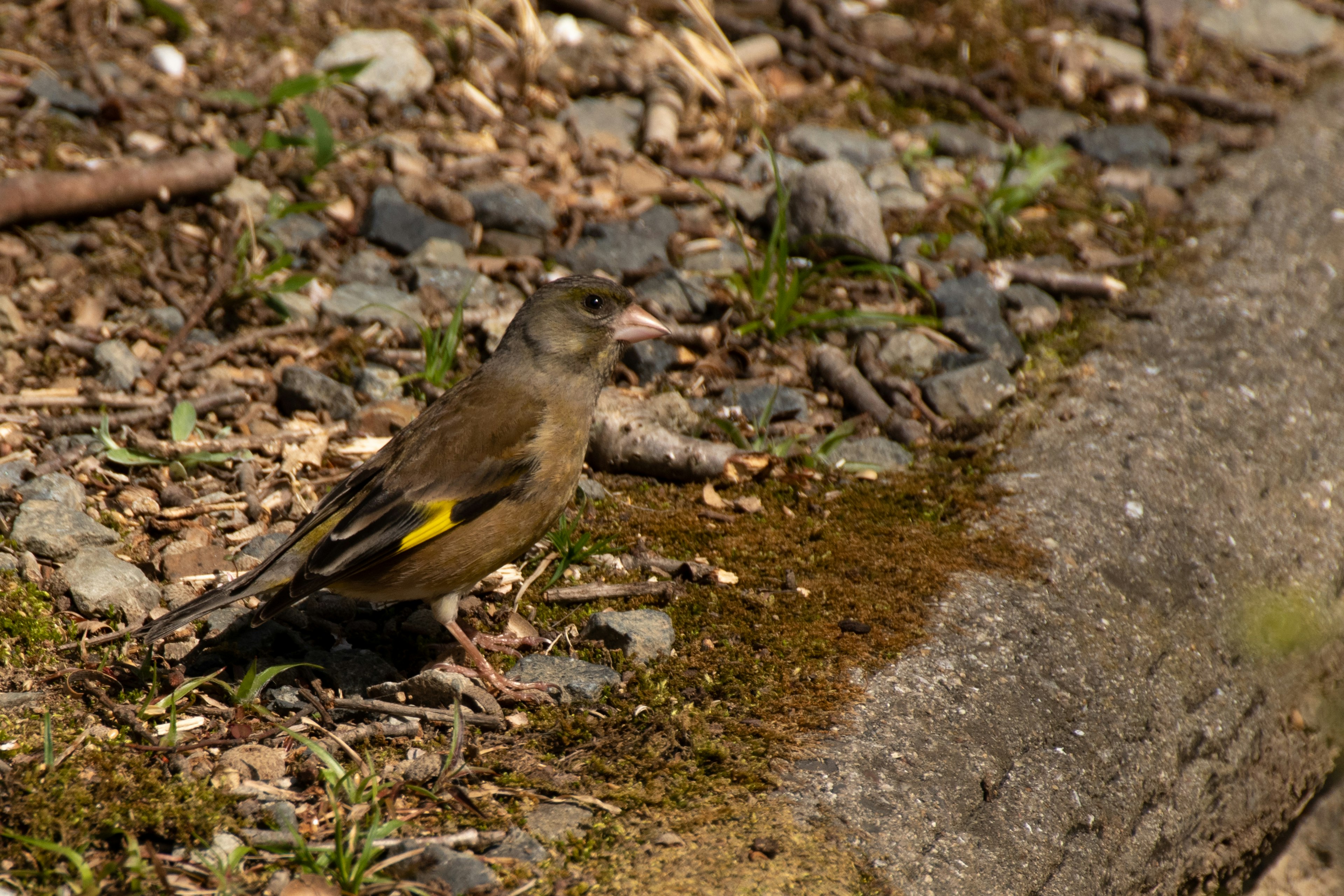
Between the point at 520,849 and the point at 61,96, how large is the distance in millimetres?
5115

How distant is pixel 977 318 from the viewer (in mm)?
5992

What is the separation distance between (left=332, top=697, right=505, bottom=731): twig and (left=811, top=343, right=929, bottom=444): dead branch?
241 centimetres

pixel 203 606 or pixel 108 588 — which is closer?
pixel 203 606

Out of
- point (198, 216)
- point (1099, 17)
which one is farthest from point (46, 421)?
point (1099, 17)

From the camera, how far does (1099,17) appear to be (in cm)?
868

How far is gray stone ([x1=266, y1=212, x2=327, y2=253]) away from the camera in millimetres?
6094

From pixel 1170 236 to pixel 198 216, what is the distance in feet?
16.8

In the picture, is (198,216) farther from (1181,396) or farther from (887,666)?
(1181,396)

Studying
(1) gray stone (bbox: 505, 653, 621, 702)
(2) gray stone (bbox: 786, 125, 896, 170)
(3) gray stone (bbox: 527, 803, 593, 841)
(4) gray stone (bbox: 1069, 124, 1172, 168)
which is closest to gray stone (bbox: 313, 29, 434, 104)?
(2) gray stone (bbox: 786, 125, 896, 170)

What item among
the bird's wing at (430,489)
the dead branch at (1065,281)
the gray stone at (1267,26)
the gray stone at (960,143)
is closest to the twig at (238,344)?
the bird's wing at (430,489)

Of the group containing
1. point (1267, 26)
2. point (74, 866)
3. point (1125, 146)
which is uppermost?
point (1267, 26)

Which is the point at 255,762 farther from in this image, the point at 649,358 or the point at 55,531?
the point at 649,358

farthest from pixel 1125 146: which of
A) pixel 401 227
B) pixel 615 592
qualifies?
pixel 615 592

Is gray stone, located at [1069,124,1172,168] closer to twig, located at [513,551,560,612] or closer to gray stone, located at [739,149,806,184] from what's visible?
gray stone, located at [739,149,806,184]
